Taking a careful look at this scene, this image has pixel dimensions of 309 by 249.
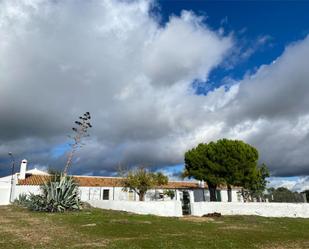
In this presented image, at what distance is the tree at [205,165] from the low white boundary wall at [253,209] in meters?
8.13

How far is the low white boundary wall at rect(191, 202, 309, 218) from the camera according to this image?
93.4ft

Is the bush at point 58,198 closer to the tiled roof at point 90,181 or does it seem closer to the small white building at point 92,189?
the small white building at point 92,189

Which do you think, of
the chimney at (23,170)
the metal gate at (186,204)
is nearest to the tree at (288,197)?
the metal gate at (186,204)

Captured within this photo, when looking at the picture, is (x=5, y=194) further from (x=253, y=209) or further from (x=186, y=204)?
(x=253, y=209)

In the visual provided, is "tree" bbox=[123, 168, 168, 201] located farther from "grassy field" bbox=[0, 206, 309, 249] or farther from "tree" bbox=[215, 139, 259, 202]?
"grassy field" bbox=[0, 206, 309, 249]

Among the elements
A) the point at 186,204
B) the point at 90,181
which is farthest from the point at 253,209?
the point at 90,181

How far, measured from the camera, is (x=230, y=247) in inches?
468

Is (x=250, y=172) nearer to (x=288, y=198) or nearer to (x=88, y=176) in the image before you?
(x=288, y=198)

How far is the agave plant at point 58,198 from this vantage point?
24.6 meters

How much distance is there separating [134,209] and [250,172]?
16.3 meters

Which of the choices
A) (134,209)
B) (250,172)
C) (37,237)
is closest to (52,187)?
(134,209)

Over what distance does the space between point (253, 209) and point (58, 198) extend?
54.7 feet

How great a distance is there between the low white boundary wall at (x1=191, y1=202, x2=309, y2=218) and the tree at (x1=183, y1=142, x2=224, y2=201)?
8.13m

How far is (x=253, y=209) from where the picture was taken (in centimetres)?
2966
